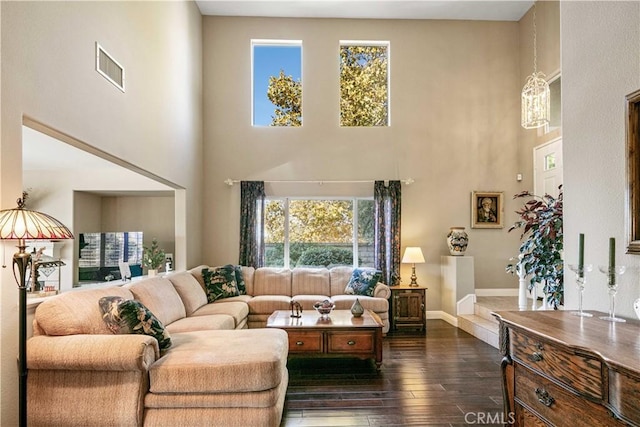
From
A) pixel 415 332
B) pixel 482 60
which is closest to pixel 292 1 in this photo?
pixel 482 60

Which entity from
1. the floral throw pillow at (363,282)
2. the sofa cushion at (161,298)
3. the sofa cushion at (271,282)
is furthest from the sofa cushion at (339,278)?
the sofa cushion at (161,298)

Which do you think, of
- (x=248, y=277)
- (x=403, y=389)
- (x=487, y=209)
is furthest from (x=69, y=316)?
(x=487, y=209)

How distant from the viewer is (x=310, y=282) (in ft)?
20.1

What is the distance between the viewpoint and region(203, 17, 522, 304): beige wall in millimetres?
6777

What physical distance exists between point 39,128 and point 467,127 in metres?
6.13

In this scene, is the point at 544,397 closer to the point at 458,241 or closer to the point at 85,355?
the point at 85,355

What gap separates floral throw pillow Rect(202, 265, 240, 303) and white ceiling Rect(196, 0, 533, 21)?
13.8ft

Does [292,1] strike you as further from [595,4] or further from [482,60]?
[595,4]

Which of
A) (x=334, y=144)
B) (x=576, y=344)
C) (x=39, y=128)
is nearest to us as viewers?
(x=576, y=344)

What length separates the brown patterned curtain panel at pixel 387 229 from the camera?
21.3ft

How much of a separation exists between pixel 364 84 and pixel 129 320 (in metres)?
5.52

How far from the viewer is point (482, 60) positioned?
6973 mm

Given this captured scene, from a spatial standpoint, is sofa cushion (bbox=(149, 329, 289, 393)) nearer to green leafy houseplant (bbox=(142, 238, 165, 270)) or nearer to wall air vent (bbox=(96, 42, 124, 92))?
wall air vent (bbox=(96, 42, 124, 92))

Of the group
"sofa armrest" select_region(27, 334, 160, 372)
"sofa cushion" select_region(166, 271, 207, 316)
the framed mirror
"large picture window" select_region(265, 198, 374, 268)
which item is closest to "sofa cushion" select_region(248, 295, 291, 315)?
"sofa cushion" select_region(166, 271, 207, 316)
